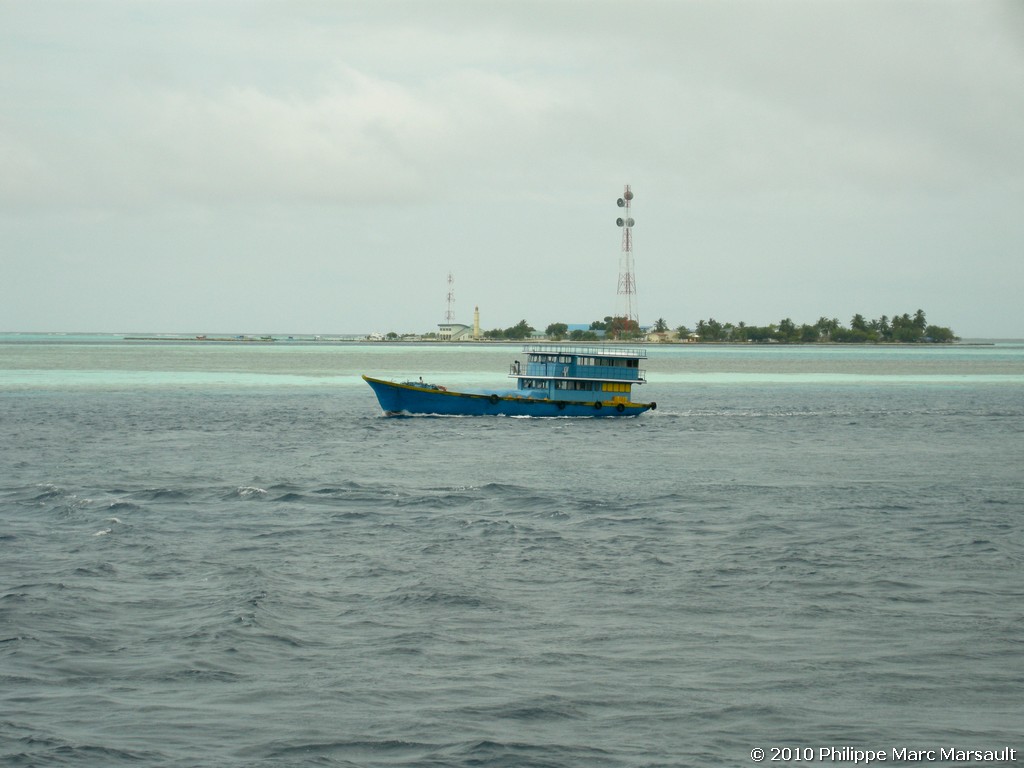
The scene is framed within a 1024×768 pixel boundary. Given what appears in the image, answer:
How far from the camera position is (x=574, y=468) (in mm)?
53031

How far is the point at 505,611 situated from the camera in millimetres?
24500

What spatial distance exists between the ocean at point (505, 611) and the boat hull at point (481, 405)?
3038cm

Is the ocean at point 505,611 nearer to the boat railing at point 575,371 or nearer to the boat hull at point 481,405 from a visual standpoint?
the boat hull at point 481,405

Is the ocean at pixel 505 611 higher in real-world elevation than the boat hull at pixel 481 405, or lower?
lower

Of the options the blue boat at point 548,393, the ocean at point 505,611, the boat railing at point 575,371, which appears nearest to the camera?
the ocean at point 505,611

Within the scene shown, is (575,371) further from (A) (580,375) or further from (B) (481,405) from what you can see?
(B) (481,405)

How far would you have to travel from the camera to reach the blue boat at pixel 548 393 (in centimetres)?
8588

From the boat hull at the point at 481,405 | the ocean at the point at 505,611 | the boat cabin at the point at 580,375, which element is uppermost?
the boat cabin at the point at 580,375

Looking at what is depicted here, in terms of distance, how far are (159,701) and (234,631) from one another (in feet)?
12.7

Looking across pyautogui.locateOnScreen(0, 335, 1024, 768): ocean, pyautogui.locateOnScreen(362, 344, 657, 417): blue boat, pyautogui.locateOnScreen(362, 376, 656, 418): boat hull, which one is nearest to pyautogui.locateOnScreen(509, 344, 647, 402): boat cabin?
pyautogui.locateOnScreen(362, 344, 657, 417): blue boat

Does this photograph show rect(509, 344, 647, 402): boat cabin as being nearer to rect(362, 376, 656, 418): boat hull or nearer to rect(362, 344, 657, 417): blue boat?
rect(362, 344, 657, 417): blue boat

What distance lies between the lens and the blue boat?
85875mm

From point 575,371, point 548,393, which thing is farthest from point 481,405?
point 575,371

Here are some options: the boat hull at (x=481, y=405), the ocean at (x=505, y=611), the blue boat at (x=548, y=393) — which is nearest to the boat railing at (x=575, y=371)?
the blue boat at (x=548, y=393)
